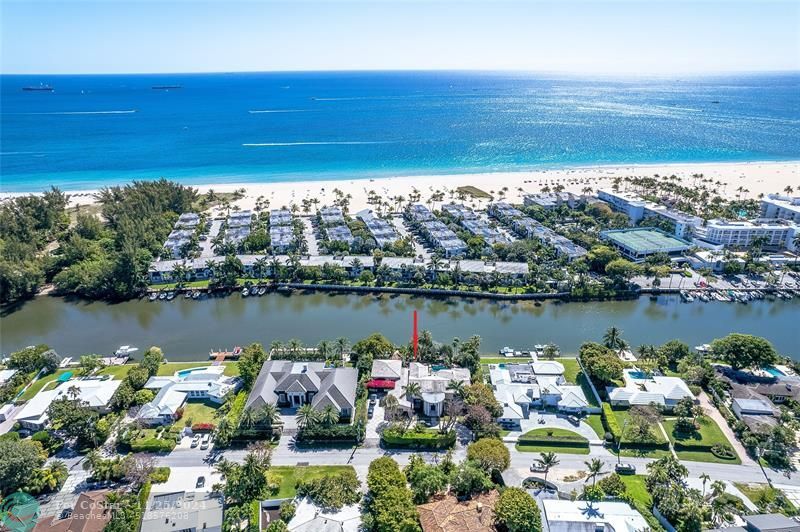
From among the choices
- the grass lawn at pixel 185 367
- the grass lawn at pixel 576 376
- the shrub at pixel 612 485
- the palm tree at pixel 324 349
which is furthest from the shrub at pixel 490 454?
the grass lawn at pixel 185 367

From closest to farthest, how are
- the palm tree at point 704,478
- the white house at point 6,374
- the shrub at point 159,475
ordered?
the palm tree at point 704,478 < the shrub at point 159,475 < the white house at point 6,374

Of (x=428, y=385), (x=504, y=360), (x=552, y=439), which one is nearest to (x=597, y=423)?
(x=552, y=439)

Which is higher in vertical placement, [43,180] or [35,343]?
[43,180]

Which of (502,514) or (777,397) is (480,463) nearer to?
(502,514)

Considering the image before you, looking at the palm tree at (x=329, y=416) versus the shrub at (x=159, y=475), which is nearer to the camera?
the shrub at (x=159, y=475)

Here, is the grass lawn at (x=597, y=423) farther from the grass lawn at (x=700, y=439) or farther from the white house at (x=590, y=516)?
the white house at (x=590, y=516)

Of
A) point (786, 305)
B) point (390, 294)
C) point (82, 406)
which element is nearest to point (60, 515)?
point (82, 406)

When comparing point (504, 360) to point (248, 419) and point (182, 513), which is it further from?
point (182, 513)
